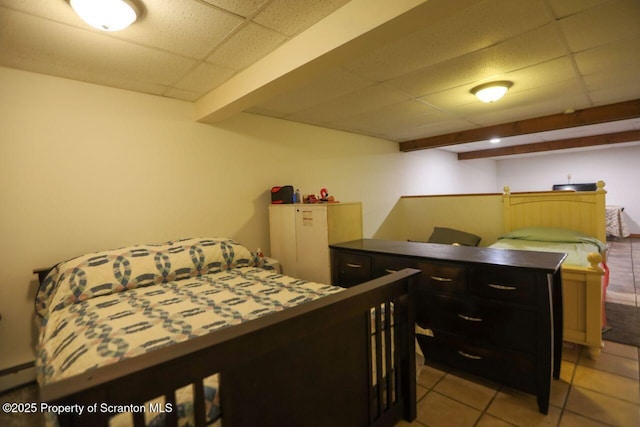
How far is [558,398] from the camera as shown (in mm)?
1793

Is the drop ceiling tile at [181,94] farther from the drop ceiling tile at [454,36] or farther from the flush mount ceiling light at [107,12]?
the drop ceiling tile at [454,36]

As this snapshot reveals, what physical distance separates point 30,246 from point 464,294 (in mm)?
3018

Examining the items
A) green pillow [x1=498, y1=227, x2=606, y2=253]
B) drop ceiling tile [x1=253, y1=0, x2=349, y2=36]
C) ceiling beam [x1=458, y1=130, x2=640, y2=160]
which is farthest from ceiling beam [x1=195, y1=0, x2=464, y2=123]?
ceiling beam [x1=458, y1=130, x2=640, y2=160]

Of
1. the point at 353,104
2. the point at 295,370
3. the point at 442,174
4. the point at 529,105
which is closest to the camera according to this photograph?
the point at 295,370

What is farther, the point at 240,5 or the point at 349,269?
the point at 349,269

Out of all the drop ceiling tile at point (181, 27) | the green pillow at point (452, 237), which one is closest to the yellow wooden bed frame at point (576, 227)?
the green pillow at point (452, 237)

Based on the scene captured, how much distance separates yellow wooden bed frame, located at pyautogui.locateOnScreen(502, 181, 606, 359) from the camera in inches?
84.8

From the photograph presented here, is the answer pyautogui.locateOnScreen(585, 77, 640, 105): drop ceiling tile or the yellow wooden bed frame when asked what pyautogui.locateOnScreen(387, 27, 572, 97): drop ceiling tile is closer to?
pyautogui.locateOnScreen(585, 77, 640, 105): drop ceiling tile

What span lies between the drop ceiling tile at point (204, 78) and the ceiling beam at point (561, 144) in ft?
19.9

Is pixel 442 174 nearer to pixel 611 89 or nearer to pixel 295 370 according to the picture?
pixel 611 89

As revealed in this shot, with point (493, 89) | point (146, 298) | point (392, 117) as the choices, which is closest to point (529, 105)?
point (493, 89)

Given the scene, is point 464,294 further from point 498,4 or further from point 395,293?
point 498,4

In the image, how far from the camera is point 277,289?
6.48 feet

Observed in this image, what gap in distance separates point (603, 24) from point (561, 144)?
5.19m
